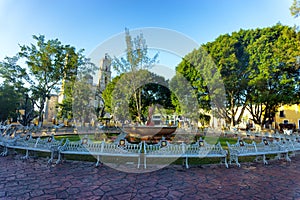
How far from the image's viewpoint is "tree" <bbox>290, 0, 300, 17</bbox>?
1170 cm

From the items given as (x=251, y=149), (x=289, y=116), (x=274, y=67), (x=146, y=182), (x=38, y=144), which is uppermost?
(x=274, y=67)

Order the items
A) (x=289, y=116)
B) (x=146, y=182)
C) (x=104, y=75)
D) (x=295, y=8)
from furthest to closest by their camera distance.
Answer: (x=104, y=75), (x=289, y=116), (x=295, y=8), (x=146, y=182)

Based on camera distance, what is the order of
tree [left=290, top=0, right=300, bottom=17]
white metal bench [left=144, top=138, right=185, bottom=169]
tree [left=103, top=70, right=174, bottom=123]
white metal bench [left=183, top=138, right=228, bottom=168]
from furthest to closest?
tree [left=103, top=70, right=174, bottom=123] → tree [left=290, top=0, right=300, bottom=17] → white metal bench [left=183, top=138, right=228, bottom=168] → white metal bench [left=144, top=138, right=185, bottom=169]

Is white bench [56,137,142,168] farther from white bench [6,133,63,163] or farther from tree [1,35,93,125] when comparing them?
tree [1,35,93,125]

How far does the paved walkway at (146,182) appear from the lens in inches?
143

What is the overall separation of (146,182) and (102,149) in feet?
7.01

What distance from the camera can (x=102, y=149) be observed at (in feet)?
19.1

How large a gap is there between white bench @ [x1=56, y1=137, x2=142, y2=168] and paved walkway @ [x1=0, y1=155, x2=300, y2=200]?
0.42 meters

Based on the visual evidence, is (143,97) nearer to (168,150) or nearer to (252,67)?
(252,67)

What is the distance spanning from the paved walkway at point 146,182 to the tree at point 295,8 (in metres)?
11.4

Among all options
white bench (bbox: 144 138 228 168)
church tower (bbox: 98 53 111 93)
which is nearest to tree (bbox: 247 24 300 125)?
white bench (bbox: 144 138 228 168)

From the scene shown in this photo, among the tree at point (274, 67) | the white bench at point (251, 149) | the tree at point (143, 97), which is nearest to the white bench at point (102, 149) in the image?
the white bench at point (251, 149)

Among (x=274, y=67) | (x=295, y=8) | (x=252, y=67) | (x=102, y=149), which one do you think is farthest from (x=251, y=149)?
(x=252, y=67)

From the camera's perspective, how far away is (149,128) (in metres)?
10.3
